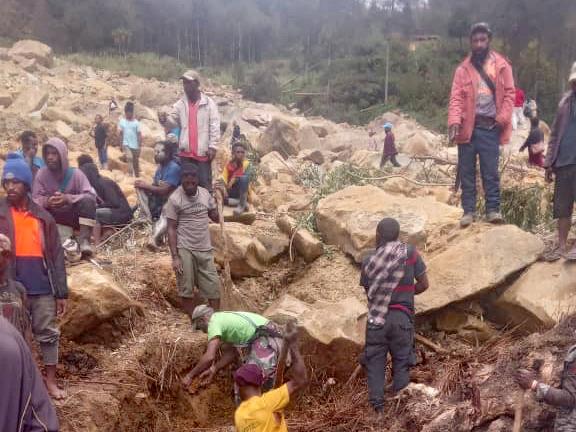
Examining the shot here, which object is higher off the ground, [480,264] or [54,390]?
[480,264]

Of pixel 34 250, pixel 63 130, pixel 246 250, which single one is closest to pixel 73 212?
pixel 34 250

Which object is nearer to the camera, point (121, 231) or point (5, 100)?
point (121, 231)

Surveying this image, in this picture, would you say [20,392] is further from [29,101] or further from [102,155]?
[29,101]

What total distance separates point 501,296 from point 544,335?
0.78 metres

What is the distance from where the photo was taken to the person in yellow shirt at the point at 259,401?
9.98ft

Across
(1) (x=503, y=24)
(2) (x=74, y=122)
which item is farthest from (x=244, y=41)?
(2) (x=74, y=122)

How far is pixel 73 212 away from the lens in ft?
15.8

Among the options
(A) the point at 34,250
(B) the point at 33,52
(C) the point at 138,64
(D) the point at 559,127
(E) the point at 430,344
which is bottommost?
(E) the point at 430,344

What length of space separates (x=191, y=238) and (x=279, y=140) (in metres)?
10.4

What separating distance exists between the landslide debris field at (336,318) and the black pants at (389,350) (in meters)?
0.16

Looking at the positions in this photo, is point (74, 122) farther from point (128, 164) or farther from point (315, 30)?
point (315, 30)

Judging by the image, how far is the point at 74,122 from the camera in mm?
17266

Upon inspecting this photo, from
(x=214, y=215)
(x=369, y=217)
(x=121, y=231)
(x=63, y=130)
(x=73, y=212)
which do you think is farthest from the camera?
(x=63, y=130)

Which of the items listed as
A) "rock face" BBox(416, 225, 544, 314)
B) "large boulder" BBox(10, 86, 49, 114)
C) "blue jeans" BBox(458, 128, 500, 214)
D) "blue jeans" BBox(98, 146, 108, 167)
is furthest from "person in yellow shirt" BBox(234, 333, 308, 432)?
"large boulder" BBox(10, 86, 49, 114)
